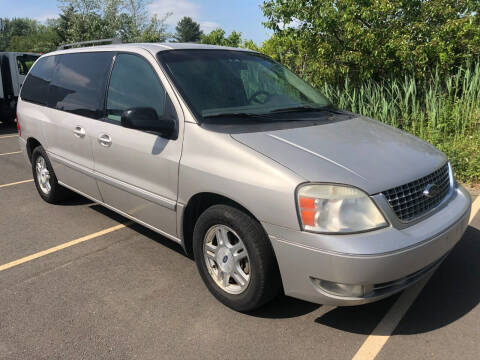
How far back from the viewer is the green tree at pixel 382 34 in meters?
7.06

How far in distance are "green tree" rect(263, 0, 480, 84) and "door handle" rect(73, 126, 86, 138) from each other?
189 inches

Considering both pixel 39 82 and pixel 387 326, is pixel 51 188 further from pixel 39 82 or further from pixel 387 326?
pixel 387 326

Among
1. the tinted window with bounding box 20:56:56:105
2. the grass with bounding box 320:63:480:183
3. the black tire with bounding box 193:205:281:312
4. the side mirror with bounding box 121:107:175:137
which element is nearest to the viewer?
the black tire with bounding box 193:205:281:312

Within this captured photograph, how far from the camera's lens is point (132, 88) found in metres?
3.71

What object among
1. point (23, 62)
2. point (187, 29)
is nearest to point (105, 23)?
point (23, 62)

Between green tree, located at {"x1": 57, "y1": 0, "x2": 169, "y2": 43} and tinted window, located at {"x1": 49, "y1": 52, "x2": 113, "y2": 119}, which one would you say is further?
green tree, located at {"x1": 57, "y1": 0, "x2": 169, "y2": 43}

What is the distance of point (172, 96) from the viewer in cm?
329

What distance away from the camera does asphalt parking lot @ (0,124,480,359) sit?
2654 millimetres

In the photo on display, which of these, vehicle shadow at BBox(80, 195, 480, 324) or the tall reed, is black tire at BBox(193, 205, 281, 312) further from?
the tall reed

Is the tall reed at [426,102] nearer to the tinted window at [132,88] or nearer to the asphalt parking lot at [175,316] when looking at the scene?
the asphalt parking lot at [175,316]

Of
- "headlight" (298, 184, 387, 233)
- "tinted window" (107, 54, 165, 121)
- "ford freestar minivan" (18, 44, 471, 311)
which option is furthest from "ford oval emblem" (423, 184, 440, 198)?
"tinted window" (107, 54, 165, 121)

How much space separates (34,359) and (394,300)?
2.37 m

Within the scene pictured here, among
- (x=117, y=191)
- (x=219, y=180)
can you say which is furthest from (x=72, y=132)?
(x=219, y=180)

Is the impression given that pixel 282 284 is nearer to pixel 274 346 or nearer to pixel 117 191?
pixel 274 346
